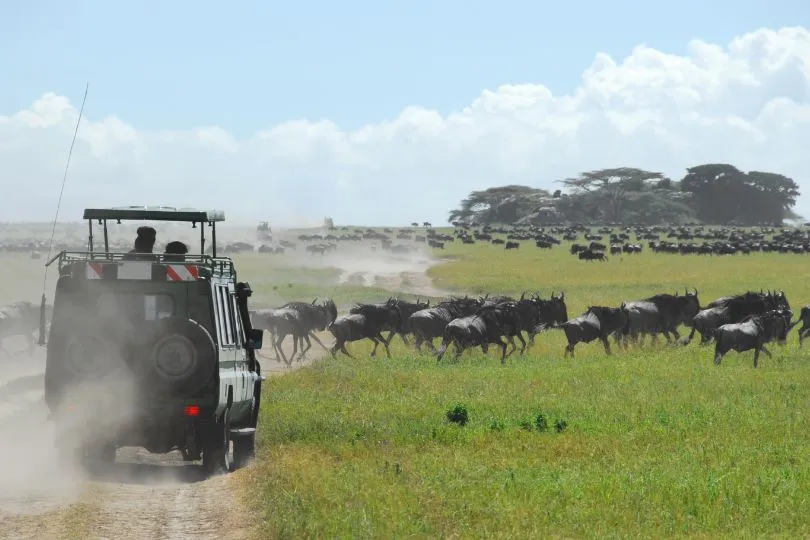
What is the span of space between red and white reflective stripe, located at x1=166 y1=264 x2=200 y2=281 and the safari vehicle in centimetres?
1

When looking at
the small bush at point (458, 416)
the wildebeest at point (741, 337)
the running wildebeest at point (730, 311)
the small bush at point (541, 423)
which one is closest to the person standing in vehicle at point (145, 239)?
the small bush at point (458, 416)

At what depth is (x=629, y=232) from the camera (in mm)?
146125

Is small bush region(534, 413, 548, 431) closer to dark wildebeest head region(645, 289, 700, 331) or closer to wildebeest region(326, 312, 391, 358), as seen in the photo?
wildebeest region(326, 312, 391, 358)

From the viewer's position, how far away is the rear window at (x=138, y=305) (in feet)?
47.1

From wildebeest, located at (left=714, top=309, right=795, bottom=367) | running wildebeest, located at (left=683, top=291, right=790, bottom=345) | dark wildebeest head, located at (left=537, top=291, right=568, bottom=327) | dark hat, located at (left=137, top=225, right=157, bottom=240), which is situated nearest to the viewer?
dark hat, located at (left=137, top=225, right=157, bottom=240)

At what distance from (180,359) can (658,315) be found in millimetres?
23525

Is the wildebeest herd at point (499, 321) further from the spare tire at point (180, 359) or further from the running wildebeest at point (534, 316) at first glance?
the spare tire at point (180, 359)

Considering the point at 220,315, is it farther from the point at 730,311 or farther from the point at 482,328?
the point at 730,311

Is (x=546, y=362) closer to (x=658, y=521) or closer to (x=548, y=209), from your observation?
(x=658, y=521)

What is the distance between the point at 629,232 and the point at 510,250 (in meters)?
41.1

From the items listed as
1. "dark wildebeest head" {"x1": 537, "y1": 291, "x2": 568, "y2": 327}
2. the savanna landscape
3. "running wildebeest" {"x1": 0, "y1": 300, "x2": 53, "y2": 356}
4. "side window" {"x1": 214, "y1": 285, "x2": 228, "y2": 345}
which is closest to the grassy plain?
the savanna landscape

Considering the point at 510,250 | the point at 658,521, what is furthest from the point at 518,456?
the point at 510,250

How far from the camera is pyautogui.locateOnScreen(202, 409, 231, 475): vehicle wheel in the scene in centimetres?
1442

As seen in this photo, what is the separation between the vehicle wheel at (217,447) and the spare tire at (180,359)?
2.67ft
